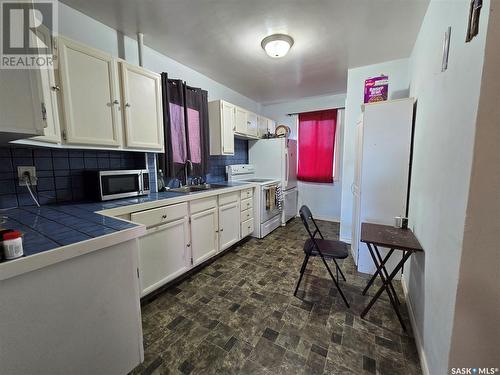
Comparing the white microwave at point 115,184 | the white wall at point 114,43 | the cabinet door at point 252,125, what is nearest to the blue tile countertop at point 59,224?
the white microwave at point 115,184

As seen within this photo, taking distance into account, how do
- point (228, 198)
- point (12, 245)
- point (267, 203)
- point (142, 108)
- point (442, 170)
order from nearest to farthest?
1. point (12, 245)
2. point (442, 170)
3. point (142, 108)
4. point (228, 198)
5. point (267, 203)

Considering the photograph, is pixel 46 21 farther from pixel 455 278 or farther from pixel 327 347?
pixel 327 347

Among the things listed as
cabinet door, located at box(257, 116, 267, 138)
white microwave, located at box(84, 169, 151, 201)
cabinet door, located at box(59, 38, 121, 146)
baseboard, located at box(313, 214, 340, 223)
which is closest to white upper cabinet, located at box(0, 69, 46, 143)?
cabinet door, located at box(59, 38, 121, 146)

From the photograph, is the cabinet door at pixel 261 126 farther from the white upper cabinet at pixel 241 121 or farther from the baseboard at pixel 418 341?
the baseboard at pixel 418 341

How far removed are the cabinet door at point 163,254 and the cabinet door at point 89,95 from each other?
89cm

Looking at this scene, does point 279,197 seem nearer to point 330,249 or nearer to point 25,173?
point 330,249

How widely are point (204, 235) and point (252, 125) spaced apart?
2212 millimetres

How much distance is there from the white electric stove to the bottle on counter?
2701mm

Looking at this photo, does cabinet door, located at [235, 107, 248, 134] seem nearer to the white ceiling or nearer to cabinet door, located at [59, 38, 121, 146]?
the white ceiling

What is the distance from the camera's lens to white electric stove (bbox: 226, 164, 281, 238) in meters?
3.30

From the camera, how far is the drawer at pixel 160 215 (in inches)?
67.0

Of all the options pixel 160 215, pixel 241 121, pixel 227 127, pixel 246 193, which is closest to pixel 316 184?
pixel 246 193

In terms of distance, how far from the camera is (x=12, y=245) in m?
0.76

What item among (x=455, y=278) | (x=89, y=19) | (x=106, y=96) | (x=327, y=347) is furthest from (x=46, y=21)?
(x=327, y=347)
